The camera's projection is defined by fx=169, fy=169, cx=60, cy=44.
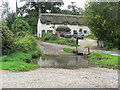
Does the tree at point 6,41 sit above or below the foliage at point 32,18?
below

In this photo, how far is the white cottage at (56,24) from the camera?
120 ft

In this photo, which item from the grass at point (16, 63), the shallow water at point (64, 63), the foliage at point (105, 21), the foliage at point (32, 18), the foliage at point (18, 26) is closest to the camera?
the grass at point (16, 63)

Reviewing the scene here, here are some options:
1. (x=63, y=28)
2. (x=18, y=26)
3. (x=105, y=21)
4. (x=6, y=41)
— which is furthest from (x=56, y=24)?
(x=6, y=41)

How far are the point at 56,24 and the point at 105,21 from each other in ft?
66.7

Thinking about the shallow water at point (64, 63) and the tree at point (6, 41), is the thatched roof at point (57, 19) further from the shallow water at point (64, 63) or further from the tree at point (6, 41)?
the tree at point (6, 41)

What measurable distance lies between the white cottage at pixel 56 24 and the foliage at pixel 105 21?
17.0 meters

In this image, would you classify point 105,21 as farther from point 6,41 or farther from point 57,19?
point 57,19

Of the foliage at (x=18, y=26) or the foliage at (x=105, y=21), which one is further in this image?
the foliage at (x=18, y=26)

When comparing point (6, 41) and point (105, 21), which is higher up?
point (105, 21)

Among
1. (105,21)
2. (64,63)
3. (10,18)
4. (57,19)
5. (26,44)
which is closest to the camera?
(64,63)

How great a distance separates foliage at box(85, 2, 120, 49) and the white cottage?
16952 millimetres

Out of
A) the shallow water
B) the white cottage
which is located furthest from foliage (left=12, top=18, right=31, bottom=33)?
the white cottage

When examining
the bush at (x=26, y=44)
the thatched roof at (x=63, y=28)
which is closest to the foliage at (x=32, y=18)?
the thatched roof at (x=63, y=28)

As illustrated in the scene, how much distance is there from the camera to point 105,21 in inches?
704
